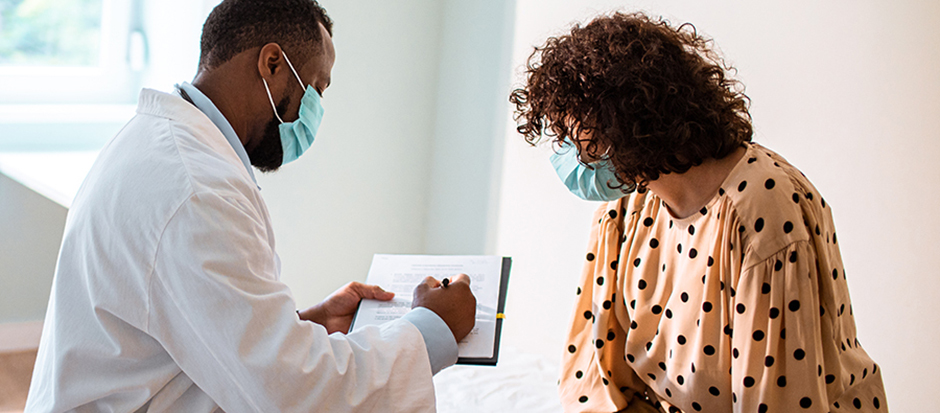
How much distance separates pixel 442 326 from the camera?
113 centimetres

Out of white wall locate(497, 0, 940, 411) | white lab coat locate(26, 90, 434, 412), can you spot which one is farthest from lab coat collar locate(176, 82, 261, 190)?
white wall locate(497, 0, 940, 411)

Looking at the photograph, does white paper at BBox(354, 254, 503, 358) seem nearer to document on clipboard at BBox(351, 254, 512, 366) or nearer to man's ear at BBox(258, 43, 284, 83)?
document on clipboard at BBox(351, 254, 512, 366)

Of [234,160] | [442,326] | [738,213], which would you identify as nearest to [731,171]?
[738,213]

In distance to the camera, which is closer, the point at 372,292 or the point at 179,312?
the point at 179,312

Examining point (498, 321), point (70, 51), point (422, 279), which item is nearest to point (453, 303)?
point (498, 321)

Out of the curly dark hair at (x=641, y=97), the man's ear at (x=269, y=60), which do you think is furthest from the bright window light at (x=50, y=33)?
the curly dark hair at (x=641, y=97)

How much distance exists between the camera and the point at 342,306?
1410 mm

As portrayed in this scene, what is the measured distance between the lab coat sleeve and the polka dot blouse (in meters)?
0.63

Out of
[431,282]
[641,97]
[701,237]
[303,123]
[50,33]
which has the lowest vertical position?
[431,282]

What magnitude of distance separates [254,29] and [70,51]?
5.45 ft

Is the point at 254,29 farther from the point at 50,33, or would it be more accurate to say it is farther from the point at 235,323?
the point at 50,33

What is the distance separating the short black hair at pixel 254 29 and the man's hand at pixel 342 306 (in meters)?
0.48

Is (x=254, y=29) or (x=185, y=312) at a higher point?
(x=254, y=29)

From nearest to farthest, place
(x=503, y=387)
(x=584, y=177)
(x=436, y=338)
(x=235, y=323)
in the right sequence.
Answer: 1. (x=235, y=323)
2. (x=436, y=338)
3. (x=584, y=177)
4. (x=503, y=387)
